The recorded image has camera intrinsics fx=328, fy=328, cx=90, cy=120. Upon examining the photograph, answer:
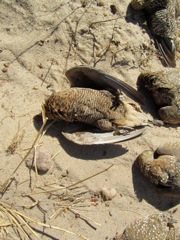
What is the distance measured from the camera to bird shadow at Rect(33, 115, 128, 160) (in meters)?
3.90

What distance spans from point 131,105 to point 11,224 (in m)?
1.94

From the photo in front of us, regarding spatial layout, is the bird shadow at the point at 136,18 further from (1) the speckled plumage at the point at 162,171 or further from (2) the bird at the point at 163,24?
(1) the speckled plumage at the point at 162,171

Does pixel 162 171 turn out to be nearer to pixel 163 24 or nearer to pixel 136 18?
pixel 163 24

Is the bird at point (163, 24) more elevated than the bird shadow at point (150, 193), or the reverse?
the bird at point (163, 24)

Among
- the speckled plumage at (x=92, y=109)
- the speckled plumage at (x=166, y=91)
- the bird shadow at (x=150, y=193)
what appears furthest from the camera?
the speckled plumage at (x=166, y=91)

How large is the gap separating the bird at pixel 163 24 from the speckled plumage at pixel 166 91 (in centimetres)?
45

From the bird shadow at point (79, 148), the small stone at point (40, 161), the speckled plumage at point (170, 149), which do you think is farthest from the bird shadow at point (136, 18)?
the small stone at point (40, 161)

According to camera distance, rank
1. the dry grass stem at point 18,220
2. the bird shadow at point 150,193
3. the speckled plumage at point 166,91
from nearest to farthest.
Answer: the dry grass stem at point 18,220 < the bird shadow at point 150,193 < the speckled plumage at point 166,91

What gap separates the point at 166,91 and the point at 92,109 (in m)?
1.10

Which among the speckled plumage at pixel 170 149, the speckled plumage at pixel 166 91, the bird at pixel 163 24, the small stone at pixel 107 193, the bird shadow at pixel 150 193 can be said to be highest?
the bird at pixel 163 24

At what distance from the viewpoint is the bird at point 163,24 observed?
14.9 ft

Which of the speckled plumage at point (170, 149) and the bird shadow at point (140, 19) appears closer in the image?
the speckled plumage at point (170, 149)

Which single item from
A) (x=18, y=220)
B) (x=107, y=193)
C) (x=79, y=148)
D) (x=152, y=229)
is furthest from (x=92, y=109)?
(x=152, y=229)

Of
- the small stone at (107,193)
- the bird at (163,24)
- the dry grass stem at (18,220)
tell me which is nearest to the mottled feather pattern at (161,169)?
the small stone at (107,193)
